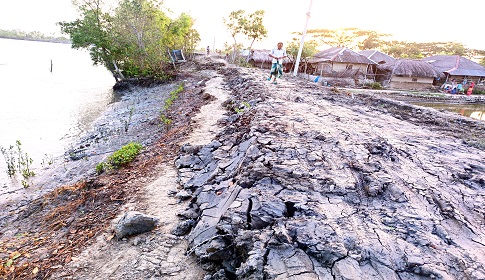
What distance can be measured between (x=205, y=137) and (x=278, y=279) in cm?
526

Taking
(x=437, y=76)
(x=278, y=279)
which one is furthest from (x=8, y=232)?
(x=437, y=76)

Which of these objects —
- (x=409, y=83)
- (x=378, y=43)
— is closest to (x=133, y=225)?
(x=409, y=83)

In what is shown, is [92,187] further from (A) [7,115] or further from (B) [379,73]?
(B) [379,73]

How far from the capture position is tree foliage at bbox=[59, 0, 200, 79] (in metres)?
19.6

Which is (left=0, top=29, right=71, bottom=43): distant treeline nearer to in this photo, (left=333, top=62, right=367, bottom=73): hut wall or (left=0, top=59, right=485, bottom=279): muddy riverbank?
(left=333, top=62, right=367, bottom=73): hut wall

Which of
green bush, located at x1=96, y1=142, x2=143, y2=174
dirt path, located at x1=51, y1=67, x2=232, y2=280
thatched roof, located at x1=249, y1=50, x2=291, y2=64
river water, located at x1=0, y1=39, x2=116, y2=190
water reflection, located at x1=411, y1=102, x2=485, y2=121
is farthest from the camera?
thatched roof, located at x1=249, y1=50, x2=291, y2=64

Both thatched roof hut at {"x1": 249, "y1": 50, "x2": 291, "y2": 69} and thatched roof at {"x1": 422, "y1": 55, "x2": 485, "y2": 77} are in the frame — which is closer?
thatched roof at {"x1": 422, "y1": 55, "x2": 485, "y2": 77}

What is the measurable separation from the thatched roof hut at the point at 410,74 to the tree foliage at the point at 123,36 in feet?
73.6

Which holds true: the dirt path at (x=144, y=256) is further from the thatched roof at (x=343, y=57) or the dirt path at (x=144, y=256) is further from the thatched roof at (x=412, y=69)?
the thatched roof at (x=412, y=69)

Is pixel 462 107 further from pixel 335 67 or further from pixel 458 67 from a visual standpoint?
pixel 335 67

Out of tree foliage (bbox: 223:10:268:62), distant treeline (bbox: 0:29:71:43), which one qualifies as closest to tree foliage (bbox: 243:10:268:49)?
tree foliage (bbox: 223:10:268:62)

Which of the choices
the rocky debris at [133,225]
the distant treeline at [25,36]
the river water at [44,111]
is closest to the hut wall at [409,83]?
the river water at [44,111]

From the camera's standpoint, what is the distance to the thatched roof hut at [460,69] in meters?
27.9

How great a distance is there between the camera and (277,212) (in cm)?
317
